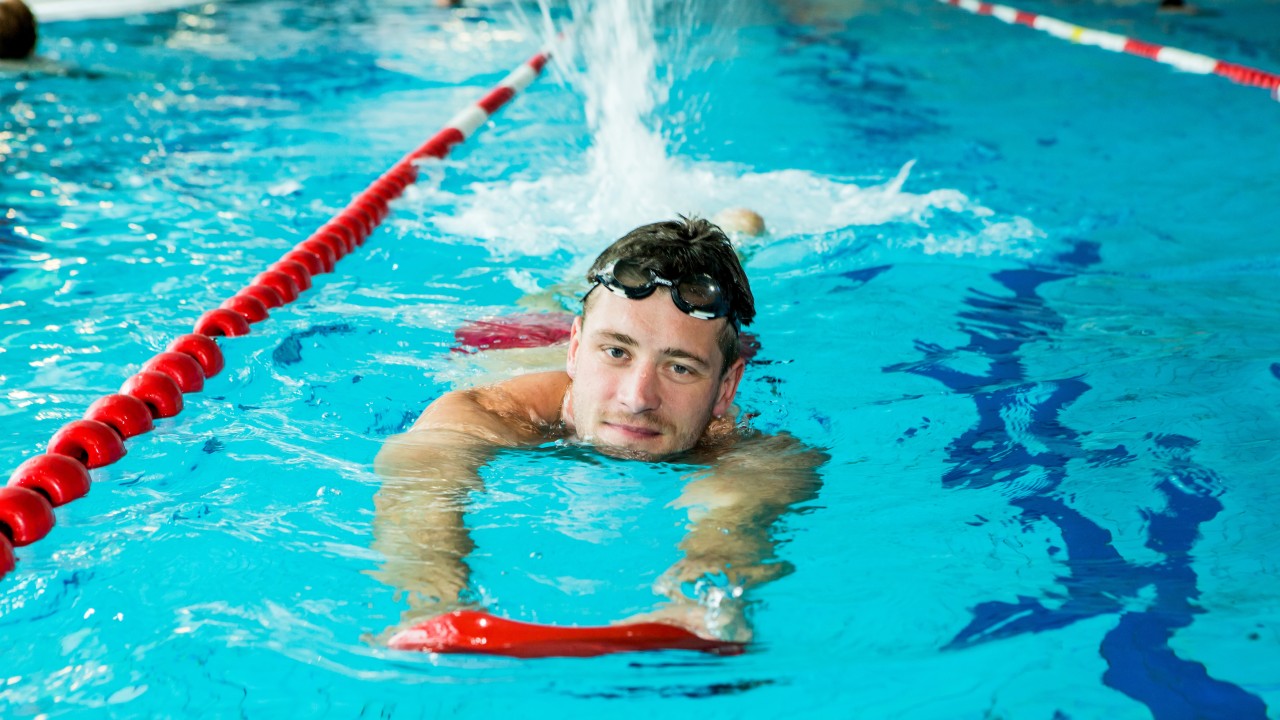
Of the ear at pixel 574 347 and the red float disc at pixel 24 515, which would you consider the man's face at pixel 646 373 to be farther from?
the red float disc at pixel 24 515

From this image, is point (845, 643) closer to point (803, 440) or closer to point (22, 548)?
point (803, 440)

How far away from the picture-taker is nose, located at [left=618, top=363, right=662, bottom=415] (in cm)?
263

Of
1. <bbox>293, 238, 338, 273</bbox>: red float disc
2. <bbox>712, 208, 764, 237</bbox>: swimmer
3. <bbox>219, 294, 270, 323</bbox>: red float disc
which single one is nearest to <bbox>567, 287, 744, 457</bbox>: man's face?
<bbox>219, 294, 270, 323</bbox>: red float disc

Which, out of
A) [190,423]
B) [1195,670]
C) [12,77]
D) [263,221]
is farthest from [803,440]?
[12,77]

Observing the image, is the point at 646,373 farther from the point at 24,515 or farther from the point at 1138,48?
the point at 1138,48

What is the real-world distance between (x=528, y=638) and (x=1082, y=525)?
1.32 m

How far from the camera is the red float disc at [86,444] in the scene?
2.96m

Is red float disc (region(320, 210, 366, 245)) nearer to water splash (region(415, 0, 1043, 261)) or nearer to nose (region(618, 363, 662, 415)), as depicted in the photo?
water splash (region(415, 0, 1043, 261))

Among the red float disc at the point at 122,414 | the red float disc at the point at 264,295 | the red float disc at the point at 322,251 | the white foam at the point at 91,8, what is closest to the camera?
the red float disc at the point at 122,414

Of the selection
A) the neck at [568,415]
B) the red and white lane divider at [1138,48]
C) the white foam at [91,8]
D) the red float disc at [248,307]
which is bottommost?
the white foam at [91,8]

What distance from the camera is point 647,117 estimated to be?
8305 millimetres

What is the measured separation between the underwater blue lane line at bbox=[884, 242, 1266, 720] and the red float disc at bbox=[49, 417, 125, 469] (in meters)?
2.01

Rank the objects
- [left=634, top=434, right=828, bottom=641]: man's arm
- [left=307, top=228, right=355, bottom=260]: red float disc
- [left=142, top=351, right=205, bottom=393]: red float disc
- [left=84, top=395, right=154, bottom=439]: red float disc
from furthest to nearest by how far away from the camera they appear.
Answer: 1. [left=307, top=228, right=355, bottom=260]: red float disc
2. [left=142, top=351, right=205, bottom=393]: red float disc
3. [left=84, top=395, right=154, bottom=439]: red float disc
4. [left=634, top=434, right=828, bottom=641]: man's arm

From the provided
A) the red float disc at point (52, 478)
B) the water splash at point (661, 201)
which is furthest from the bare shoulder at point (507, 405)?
the water splash at point (661, 201)
